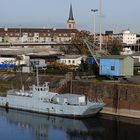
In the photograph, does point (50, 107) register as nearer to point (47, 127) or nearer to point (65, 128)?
point (47, 127)

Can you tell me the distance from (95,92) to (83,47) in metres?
37.1

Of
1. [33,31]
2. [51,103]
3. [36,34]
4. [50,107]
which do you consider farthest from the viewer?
[33,31]

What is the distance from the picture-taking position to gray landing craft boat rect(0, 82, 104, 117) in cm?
4628

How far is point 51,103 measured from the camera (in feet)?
159

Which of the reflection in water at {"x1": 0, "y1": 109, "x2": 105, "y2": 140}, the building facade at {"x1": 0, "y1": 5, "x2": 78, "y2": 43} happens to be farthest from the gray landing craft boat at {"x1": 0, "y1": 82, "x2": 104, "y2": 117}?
the building facade at {"x1": 0, "y1": 5, "x2": 78, "y2": 43}

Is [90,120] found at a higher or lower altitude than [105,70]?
lower

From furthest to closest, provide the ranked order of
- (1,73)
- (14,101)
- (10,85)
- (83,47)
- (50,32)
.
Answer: (50,32)
(83,47)
(1,73)
(10,85)
(14,101)

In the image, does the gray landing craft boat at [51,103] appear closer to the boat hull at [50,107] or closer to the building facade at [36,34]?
the boat hull at [50,107]

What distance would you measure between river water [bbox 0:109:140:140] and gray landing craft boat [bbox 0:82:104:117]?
33.3 inches

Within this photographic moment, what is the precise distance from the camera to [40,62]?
226 feet

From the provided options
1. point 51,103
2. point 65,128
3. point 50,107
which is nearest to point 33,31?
point 50,107

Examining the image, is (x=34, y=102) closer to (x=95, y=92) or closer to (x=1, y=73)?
(x=95, y=92)

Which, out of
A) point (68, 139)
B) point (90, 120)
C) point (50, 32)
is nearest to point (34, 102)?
point (90, 120)

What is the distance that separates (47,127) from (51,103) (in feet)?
18.1
